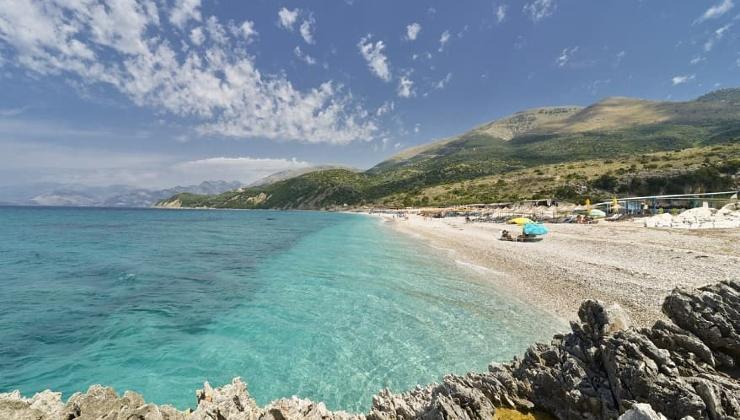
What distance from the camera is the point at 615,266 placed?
2078 cm

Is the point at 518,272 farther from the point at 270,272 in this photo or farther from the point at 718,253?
the point at 270,272

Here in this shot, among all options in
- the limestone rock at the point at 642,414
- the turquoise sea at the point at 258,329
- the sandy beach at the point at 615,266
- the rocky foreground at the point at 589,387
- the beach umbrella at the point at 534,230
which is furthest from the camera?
the beach umbrella at the point at 534,230

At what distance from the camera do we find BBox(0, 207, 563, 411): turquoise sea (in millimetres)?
10281

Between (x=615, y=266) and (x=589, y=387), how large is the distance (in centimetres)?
1893

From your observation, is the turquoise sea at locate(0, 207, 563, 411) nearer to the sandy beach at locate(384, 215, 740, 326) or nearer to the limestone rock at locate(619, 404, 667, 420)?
the sandy beach at locate(384, 215, 740, 326)

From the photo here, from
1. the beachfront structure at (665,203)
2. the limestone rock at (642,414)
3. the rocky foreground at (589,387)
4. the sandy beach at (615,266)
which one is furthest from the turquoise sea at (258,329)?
the beachfront structure at (665,203)

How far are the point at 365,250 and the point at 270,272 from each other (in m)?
13.3

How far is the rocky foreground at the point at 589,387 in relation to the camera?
17.2 ft

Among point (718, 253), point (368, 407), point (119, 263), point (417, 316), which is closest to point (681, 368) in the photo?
point (368, 407)

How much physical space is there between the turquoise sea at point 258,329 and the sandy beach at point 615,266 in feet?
7.85

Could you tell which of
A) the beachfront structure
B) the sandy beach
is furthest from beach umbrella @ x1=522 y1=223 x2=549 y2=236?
the beachfront structure

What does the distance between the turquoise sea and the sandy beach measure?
2.39 m

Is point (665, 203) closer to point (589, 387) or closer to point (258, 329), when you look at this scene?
point (589, 387)

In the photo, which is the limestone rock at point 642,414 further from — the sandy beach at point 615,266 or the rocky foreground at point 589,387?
the sandy beach at point 615,266
